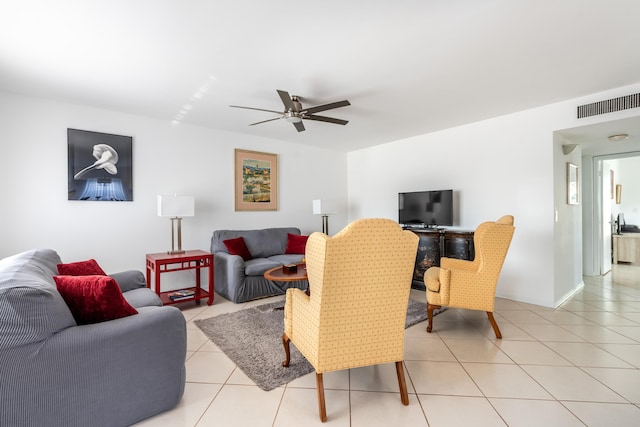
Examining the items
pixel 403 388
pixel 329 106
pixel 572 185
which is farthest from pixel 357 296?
pixel 572 185

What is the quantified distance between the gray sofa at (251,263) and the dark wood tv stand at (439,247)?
5.69 feet

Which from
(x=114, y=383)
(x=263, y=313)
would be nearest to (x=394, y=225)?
(x=114, y=383)

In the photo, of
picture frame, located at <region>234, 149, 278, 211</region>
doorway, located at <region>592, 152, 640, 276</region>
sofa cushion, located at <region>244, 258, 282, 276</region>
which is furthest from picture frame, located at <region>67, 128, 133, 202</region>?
doorway, located at <region>592, 152, 640, 276</region>

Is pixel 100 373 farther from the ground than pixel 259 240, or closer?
closer

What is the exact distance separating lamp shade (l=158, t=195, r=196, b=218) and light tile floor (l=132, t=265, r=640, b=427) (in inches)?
54.8

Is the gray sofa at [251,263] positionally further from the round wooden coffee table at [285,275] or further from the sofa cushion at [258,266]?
the round wooden coffee table at [285,275]

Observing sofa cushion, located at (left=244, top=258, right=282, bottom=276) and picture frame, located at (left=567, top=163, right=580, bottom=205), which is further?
picture frame, located at (left=567, top=163, right=580, bottom=205)

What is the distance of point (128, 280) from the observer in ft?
9.39

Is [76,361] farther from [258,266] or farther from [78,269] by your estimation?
[258,266]

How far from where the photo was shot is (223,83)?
2.96 m

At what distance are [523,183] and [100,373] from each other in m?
4.53

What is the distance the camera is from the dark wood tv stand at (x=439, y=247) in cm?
397

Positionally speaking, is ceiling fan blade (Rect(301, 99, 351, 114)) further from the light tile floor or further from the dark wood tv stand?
the dark wood tv stand

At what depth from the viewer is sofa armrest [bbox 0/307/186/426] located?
133 cm
